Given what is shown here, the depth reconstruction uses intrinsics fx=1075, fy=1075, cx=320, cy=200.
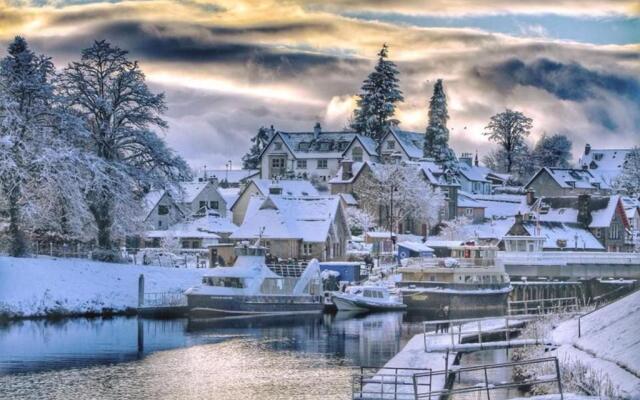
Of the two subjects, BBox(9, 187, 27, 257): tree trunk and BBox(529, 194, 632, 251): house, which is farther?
BBox(529, 194, 632, 251): house

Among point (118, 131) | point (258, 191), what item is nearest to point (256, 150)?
point (258, 191)

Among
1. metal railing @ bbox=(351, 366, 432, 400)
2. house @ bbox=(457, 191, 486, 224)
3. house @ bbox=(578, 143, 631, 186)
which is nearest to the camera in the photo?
metal railing @ bbox=(351, 366, 432, 400)

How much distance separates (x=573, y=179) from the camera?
14100 cm

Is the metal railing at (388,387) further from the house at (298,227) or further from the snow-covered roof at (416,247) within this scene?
the snow-covered roof at (416,247)

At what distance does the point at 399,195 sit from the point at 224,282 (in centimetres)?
5140

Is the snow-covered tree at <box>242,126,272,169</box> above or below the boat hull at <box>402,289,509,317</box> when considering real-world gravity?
above

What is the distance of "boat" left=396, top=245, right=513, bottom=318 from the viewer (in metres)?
72.2

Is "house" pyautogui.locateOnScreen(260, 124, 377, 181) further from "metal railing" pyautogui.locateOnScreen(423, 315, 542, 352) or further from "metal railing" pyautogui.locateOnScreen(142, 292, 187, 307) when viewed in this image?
"metal railing" pyautogui.locateOnScreen(423, 315, 542, 352)

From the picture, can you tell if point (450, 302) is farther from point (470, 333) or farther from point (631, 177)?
point (631, 177)

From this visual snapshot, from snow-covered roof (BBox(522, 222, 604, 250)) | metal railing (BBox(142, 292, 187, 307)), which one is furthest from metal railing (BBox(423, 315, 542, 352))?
snow-covered roof (BBox(522, 222, 604, 250))

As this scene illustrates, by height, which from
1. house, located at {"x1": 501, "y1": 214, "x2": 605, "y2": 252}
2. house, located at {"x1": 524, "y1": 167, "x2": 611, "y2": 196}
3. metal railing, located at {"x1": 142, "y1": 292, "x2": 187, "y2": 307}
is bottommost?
metal railing, located at {"x1": 142, "y1": 292, "x2": 187, "y2": 307}

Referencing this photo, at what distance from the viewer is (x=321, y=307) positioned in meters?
70.8

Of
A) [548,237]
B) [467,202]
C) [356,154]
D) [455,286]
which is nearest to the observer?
[455,286]

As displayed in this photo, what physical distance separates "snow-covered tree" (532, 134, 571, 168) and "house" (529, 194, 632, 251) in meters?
63.8
